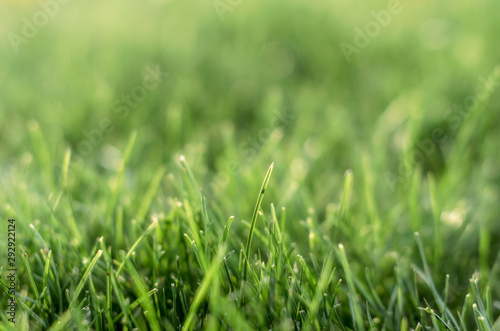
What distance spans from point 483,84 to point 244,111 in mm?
890

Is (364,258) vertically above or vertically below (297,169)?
below

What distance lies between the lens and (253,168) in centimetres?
133

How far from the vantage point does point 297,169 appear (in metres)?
1.46

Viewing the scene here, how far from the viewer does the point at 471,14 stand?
2.42 m

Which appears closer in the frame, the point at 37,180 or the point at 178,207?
the point at 178,207

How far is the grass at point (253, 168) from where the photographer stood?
924 millimetres

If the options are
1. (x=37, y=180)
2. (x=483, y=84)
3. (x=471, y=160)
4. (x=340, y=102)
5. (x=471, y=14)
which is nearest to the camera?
(x=37, y=180)

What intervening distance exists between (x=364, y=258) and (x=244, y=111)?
2.96ft

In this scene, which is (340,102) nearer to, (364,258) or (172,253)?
Answer: (364,258)

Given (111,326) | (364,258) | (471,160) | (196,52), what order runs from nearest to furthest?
(111,326), (364,258), (471,160), (196,52)

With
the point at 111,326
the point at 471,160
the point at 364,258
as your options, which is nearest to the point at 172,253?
the point at 111,326

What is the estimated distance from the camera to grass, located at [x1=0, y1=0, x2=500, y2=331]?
3.03ft

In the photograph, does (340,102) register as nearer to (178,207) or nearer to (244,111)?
(244,111)

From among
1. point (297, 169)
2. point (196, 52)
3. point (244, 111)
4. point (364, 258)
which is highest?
point (196, 52)
